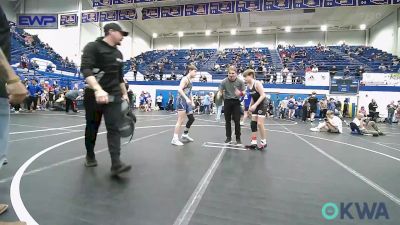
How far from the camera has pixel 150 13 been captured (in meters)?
21.4

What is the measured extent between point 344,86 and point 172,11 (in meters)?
14.0

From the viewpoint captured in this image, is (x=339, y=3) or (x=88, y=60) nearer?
(x=88, y=60)

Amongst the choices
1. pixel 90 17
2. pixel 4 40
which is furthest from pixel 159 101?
pixel 4 40

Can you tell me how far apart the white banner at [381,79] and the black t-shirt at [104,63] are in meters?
21.2

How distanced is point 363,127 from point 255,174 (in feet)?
26.8

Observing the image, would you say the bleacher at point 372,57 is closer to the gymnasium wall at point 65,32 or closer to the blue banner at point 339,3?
the blue banner at point 339,3

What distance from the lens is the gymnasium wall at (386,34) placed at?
25.0 m

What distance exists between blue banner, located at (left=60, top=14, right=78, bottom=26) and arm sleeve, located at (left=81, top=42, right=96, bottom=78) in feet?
69.7

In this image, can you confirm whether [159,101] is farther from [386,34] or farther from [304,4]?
[386,34]

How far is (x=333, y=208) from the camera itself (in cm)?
241

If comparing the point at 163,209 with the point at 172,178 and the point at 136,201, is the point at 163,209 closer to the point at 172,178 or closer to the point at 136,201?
the point at 136,201

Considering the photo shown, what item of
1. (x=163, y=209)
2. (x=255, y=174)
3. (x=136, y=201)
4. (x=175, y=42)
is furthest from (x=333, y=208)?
(x=175, y=42)

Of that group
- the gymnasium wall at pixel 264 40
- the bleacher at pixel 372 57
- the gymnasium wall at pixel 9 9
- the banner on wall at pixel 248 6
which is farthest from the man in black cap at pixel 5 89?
the gymnasium wall at pixel 264 40

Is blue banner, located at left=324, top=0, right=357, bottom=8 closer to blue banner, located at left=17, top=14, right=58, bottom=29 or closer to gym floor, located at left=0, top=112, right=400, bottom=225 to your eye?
gym floor, located at left=0, top=112, right=400, bottom=225
